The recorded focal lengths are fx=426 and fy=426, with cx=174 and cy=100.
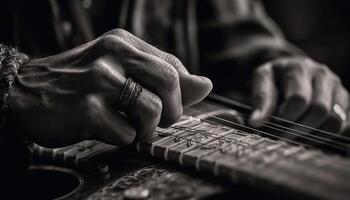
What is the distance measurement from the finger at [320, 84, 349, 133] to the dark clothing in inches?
16.7

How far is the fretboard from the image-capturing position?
610 mm

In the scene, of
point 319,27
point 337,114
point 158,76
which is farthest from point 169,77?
point 319,27

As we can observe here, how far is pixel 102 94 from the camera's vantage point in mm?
795

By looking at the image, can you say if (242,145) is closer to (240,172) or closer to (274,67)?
(240,172)

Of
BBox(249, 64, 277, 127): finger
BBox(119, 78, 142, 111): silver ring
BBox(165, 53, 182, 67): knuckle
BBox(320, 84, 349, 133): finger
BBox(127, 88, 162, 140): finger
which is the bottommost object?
BBox(320, 84, 349, 133): finger

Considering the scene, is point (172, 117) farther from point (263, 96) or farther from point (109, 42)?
point (263, 96)

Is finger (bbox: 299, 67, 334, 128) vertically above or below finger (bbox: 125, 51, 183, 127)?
below

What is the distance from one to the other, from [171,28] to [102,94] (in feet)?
3.70

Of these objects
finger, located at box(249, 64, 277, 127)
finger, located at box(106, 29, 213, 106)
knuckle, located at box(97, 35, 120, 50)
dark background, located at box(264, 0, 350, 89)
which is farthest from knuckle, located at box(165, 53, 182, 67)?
dark background, located at box(264, 0, 350, 89)

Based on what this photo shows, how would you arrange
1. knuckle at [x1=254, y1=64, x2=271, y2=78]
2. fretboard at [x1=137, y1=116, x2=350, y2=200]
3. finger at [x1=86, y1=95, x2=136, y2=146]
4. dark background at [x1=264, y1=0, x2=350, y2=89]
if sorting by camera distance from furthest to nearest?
dark background at [x1=264, y1=0, x2=350, y2=89] → knuckle at [x1=254, y1=64, x2=271, y2=78] → finger at [x1=86, y1=95, x2=136, y2=146] → fretboard at [x1=137, y1=116, x2=350, y2=200]

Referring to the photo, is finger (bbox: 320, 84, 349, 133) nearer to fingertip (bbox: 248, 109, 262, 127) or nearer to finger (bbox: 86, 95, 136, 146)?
fingertip (bbox: 248, 109, 262, 127)

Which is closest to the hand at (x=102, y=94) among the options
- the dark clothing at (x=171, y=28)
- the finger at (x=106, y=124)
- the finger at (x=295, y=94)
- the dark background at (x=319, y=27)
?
the finger at (x=106, y=124)

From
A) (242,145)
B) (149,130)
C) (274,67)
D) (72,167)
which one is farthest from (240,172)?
(274,67)

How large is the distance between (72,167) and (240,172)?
41 centimetres
